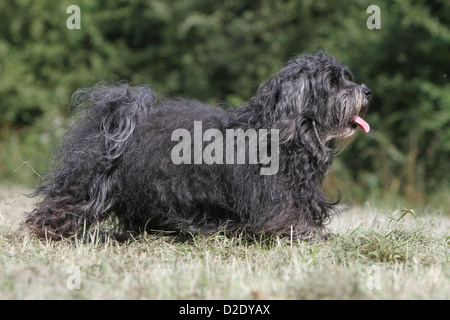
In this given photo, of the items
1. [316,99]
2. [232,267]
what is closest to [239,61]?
[316,99]

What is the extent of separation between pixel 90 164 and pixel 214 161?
89cm

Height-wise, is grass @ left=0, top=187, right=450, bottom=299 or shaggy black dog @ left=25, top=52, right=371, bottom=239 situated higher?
shaggy black dog @ left=25, top=52, right=371, bottom=239

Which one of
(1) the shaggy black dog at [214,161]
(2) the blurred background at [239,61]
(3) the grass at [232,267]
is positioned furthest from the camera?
(2) the blurred background at [239,61]

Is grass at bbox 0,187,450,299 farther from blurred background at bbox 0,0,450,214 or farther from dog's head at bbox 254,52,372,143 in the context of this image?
blurred background at bbox 0,0,450,214

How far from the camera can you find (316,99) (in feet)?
13.6

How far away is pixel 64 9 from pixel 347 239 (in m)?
9.18

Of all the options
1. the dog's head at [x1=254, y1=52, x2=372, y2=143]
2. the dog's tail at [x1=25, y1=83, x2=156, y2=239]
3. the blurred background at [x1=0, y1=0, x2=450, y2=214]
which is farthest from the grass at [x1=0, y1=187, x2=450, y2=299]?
the blurred background at [x1=0, y1=0, x2=450, y2=214]

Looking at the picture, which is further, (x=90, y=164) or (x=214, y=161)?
(x=90, y=164)

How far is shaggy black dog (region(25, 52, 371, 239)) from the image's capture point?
4070mm

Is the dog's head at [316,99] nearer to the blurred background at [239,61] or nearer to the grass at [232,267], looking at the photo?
the grass at [232,267]

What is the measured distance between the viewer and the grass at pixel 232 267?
2.97 metres

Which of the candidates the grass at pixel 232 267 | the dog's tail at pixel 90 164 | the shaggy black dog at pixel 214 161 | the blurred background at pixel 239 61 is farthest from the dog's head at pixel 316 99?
the blurred background at pixel 239 61

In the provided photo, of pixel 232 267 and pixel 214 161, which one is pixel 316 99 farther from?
pixel 232 267

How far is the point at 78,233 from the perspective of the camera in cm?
445
